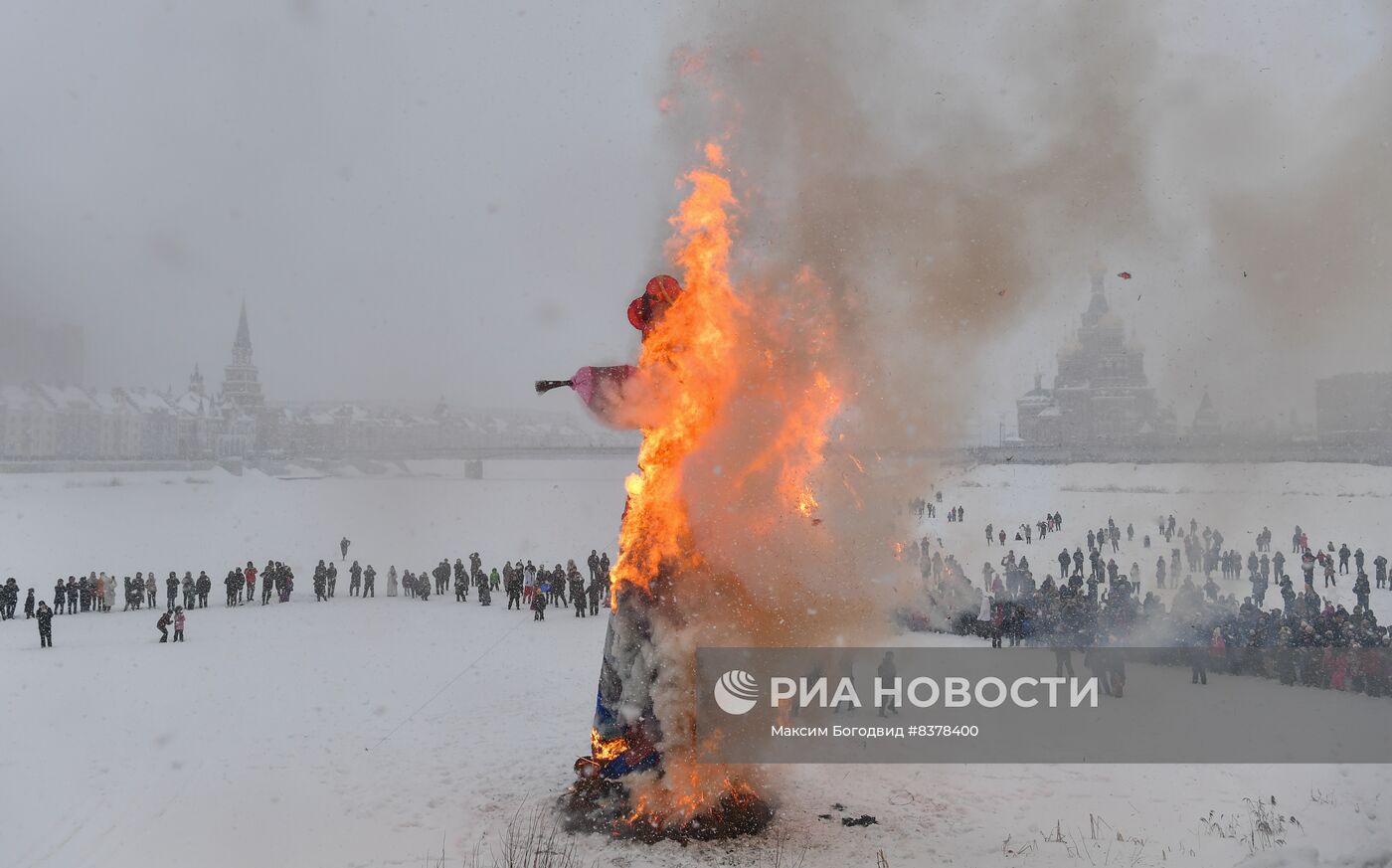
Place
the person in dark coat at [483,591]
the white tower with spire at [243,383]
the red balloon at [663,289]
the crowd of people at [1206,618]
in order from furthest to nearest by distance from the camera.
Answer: the white tower with spire at [243,383]
the person in dark coat at [483,591]
the crowd of people at [1206,618]
the red balloon at [663,289]

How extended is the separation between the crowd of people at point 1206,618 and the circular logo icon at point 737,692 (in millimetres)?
8341

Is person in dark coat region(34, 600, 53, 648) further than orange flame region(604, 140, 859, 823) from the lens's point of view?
Yes

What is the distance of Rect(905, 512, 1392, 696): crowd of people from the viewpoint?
1437cm

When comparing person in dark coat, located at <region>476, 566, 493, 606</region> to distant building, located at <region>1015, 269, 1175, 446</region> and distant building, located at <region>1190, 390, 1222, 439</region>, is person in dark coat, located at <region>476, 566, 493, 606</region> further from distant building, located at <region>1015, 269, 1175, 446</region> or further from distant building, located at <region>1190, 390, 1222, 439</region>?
distant building, located at <region>1015, 269, 1175, 446</region>

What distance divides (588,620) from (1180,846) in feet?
53.4

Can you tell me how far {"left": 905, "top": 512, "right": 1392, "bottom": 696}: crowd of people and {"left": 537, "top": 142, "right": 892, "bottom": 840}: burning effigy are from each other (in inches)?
331

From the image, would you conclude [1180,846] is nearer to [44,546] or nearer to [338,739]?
[338,739]

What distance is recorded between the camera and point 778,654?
912 cm

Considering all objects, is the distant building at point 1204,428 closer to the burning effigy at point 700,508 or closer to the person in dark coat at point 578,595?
the person in dark coat at point 578,595

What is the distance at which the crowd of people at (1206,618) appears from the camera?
14.4 metres

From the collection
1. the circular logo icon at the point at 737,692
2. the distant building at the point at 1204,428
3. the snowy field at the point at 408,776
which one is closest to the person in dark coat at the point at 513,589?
the snowy field at the point at 408,776

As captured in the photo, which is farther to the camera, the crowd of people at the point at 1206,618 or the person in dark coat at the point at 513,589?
the person in dark coat at the point at 513,589

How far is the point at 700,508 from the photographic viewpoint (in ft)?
29.2

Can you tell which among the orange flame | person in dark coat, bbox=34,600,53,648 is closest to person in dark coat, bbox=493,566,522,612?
person in dark coat, bbox=34,600,53,648
